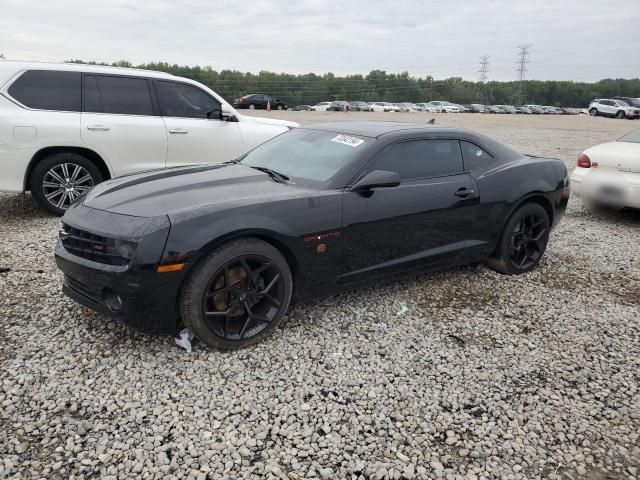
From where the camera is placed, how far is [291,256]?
3328 millimetres

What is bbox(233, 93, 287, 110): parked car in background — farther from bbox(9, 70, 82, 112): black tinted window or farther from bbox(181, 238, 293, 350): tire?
bbox(181, 238, 293, 350): tire

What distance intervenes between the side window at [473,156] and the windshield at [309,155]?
992mm

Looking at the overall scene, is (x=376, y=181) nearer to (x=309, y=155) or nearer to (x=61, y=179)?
(x=309, y=155)

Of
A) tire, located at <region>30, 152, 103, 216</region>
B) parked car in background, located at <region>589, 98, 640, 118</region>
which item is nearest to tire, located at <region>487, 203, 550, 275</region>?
tire, located at <region>30, 152, 103, 216</region>

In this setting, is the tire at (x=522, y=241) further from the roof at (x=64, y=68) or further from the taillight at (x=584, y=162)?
the roof at (x=64, y=68)

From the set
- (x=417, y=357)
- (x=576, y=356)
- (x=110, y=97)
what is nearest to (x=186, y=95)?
(x=110, y=97)

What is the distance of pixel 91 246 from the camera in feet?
9.94

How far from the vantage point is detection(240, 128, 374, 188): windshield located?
372 cm

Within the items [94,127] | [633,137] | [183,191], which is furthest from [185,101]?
[633,137]

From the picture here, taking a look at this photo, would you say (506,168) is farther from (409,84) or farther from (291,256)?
(409,84)

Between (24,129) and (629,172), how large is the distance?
737cm

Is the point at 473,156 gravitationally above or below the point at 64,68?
below

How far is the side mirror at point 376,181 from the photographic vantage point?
138 inches

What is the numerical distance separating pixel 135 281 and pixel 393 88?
321ft
